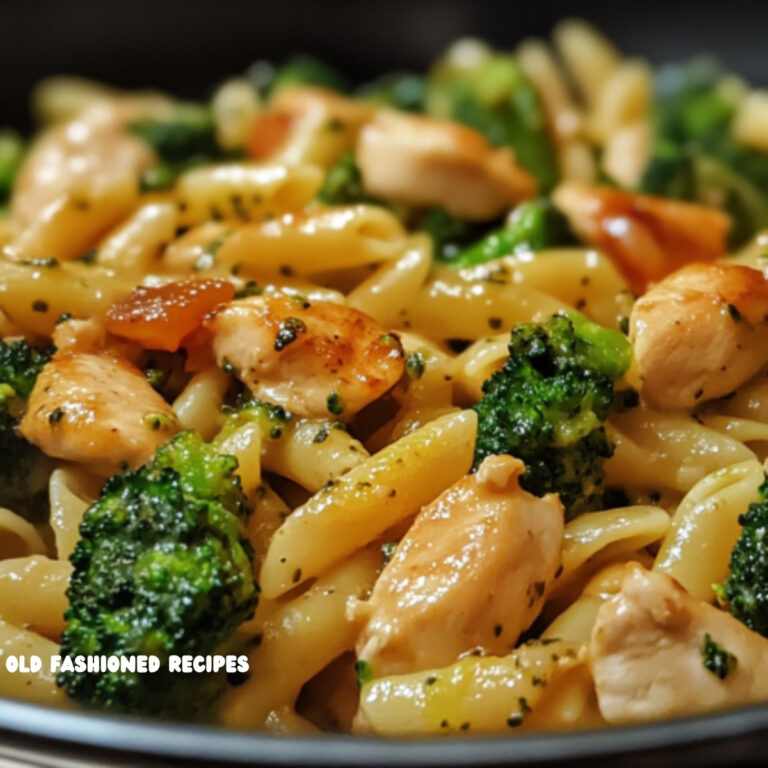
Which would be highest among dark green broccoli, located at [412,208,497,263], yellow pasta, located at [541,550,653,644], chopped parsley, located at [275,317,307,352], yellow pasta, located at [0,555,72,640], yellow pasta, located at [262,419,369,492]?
chopped parsley, located at [275,317,307,352]

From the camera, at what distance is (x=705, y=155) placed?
12.8ft

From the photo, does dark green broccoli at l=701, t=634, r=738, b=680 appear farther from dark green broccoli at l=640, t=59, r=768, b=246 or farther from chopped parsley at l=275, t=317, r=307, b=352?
dark green broccoli at l=640, t=59, r=768, b=246

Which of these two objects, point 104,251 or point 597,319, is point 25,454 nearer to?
point 104,251

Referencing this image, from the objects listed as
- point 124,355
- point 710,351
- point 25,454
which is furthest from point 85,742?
point 710,351

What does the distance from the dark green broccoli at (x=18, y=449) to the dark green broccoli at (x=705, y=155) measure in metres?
2.44

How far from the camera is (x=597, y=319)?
2518 millimetres

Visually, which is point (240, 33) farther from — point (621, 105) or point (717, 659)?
point (717, 659)

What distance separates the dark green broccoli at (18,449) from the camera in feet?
6.86

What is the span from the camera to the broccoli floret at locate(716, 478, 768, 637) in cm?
178

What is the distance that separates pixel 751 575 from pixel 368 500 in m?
0.70

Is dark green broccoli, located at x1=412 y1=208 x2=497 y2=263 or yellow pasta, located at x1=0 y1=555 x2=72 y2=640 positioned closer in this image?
yellow pasta, located at x1=0 y1=555 x2=72 y2=640

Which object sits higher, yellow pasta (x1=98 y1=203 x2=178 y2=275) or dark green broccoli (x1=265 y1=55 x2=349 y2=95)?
yellow pasta (x1=98 y1=203 x2=178 y2=275)

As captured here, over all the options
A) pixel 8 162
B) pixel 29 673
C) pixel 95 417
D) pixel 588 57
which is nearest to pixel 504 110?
pixel 588 57

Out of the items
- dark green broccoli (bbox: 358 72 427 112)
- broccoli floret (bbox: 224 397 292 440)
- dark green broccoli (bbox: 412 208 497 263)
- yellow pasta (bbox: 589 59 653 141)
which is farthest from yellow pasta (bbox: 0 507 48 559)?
yellow pasta (bbox: 589 59 653 141)
